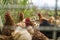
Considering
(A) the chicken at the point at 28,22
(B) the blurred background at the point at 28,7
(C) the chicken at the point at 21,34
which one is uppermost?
(B) the blurred background at the point at 28,7

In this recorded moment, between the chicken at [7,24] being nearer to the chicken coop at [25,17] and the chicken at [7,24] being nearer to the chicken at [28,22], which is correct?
the chicken coop at [25,17]

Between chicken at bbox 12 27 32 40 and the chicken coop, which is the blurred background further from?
chicken at bbox 12 27 32 40

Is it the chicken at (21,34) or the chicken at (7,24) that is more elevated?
the chicken at (7,24)

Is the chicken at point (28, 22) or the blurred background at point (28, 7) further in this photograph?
the chicken at point (28, 22)

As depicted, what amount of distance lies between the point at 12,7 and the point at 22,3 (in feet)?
0.35

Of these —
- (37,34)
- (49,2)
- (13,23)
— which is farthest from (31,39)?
(49,2)

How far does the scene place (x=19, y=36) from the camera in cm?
104

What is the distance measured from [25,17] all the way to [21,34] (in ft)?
0.66

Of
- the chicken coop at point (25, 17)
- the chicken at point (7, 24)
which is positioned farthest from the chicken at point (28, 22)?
the chicken at point (7, 24)

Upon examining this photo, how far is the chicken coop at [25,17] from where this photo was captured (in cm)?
103

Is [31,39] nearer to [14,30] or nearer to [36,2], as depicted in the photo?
[14,30]

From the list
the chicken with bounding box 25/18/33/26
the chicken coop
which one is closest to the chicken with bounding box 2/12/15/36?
the chicken coop

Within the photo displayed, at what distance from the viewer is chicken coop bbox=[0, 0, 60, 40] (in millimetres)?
1026

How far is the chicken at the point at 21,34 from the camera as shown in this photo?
1027mm
